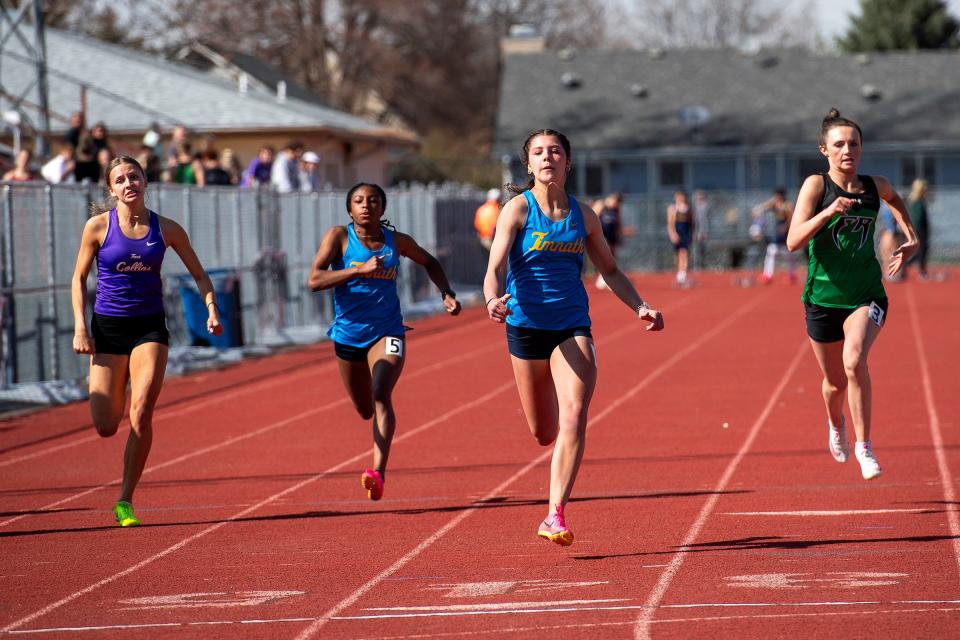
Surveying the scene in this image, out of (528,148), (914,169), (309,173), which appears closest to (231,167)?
(309,173)

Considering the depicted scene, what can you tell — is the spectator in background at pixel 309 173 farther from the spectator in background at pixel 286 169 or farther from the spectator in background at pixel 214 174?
the spectator in background at pixel 214 174

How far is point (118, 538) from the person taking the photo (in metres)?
8.73

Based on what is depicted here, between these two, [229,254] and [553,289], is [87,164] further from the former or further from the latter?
[553,289]

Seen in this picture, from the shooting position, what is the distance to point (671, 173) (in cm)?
5331

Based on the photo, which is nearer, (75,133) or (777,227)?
(75,133)

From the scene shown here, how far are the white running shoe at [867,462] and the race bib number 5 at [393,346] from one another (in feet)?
8.48

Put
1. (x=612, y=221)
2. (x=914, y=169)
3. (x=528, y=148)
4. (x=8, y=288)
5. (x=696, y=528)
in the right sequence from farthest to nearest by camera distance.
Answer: (x=914, y=169)
(x=612, y=221)
(x=8, y=288)
(x=696, y=528)
(x=528, y=148)

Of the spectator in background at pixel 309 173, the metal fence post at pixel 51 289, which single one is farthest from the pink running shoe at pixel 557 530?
the spectator in background at pixel 309 173

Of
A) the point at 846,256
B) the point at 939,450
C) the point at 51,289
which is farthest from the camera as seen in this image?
the point at 51,289

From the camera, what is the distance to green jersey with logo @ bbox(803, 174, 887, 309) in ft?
29.1

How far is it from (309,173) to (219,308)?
245 inches

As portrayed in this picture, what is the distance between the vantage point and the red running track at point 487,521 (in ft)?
21.5

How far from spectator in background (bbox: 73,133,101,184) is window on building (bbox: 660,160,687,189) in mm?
34613

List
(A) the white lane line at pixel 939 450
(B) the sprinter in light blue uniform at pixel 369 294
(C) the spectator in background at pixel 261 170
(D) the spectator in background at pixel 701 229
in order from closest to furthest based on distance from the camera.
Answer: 1. (A) the white lane line at pixel 939 450
2. (B) the sprinter in light blue uniform at pixel 369 294
3. (C) the spectator in background at pixel 261 170
4. (D) the spectator in background at pixel 701 229
